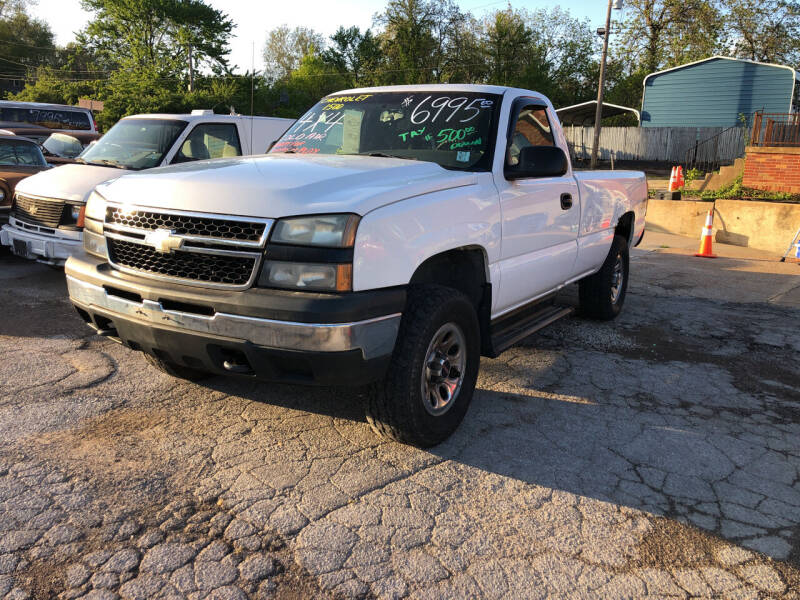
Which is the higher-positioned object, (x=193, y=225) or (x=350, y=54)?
(x=350, y=54)

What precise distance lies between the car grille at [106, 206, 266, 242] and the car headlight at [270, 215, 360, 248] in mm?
96

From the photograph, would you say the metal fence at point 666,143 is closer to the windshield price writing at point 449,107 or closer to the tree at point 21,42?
the windshield price writing at point 449,107

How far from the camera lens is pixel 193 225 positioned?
3.04m

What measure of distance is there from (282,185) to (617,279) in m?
4.20

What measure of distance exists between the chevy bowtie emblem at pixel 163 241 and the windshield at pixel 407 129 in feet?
4.93

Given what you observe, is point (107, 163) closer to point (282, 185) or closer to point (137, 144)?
point (137, 144)

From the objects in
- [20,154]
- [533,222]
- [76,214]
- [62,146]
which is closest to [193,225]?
[533,222]

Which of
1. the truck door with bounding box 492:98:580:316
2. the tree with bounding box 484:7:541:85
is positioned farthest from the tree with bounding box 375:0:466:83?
the truck door with bounding box 492:98:580:316

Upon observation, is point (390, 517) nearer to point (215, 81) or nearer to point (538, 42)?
point (215, 81)

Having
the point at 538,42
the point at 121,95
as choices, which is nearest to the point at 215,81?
the point at 121,95

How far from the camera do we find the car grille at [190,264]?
2.95 metres

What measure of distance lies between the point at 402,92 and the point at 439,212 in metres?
1.60

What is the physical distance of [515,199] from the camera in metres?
4.00

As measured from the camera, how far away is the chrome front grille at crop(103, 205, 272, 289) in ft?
9.55
